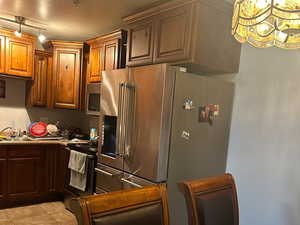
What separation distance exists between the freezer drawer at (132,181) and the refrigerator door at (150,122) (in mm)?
42

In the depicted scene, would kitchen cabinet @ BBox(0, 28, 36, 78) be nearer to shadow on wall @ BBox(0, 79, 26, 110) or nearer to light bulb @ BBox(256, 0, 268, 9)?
shadow on wall @ BBox(0, 79, 26, 110)

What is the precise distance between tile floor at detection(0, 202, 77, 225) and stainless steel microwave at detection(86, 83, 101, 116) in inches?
55.1

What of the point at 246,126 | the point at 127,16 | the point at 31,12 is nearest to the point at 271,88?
the point at 246,126

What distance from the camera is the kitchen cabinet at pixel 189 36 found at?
1.96 m

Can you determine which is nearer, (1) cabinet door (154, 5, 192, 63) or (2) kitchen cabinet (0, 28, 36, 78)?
(1) cabinet door (154, 5, 192, 63)

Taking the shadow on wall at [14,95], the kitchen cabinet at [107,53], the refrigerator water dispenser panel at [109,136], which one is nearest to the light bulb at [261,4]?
the refrigerator water dispenser panel at [109,136]

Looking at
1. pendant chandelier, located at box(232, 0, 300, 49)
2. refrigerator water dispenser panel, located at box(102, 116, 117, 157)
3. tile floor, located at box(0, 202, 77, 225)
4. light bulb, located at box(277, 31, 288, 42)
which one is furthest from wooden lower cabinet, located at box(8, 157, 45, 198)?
light bulb, located at box(277, 31, 288, 42)

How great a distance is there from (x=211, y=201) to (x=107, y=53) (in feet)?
7.48

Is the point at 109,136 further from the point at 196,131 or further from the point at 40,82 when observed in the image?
the point at 40,82

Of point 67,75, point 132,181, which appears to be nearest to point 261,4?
point 132,181

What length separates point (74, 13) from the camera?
2.62 meters

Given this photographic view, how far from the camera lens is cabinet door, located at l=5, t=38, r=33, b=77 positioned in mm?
3291

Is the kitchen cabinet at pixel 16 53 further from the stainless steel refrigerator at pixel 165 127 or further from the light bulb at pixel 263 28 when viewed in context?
the light bulb at pixel 263 28

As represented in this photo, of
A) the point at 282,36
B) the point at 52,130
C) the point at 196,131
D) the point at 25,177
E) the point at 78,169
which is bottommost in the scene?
the point at 25,177
